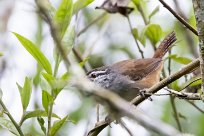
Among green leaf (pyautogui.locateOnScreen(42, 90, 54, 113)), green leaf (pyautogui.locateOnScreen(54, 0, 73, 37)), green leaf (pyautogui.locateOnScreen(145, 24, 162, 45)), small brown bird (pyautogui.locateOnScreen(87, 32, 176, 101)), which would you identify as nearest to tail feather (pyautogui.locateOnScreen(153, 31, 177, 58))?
small brown bird (pyautogui.locateOnScreen(87, 32, 176, 101))

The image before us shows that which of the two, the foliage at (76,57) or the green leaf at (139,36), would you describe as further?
the green leaf at (139,36)

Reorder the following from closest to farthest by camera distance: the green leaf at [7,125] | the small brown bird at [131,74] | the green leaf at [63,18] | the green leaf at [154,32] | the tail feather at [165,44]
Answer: the green leaf at [7,125] < the green leaf at [63,18] < the green leaf at [154,32] < the tail feather at [165,44] < the small brown bird at [131,74]

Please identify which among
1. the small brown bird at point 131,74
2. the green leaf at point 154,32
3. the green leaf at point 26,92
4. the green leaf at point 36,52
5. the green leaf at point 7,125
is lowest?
the small brown bird at point 131,74

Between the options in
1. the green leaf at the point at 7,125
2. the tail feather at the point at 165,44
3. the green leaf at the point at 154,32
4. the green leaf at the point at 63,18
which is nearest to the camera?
the green leaf at the point at 7,125

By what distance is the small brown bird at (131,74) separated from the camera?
3.51 metres

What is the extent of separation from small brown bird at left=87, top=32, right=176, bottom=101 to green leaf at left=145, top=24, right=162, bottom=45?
572mm

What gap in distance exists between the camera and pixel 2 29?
289 centimetres

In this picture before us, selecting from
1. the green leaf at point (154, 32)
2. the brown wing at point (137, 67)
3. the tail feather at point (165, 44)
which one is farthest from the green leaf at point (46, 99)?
the brown wing at point (137, 67)

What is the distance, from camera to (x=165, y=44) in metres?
3.45

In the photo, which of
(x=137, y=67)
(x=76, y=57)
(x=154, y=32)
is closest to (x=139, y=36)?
(x=154, y=32)

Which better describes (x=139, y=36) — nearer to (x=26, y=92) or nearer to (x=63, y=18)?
(x=63, y=18)

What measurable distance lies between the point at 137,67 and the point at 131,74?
0.08 meters

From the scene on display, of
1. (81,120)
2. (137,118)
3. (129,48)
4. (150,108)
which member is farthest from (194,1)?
(129,48)

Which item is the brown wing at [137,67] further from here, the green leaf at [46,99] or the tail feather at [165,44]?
the green leaf at [46,99]
